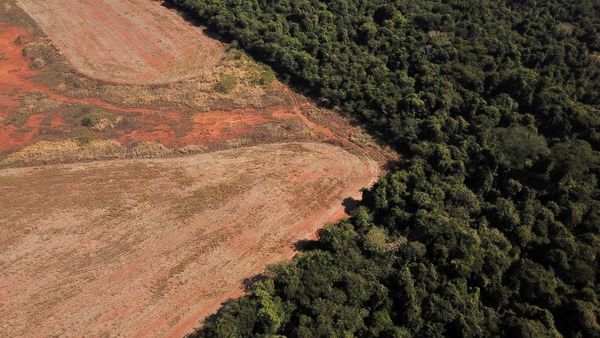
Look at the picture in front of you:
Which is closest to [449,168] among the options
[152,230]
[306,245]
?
[306,245]

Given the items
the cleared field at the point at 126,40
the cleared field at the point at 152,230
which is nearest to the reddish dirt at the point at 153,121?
the cleared field at the point at 152,230

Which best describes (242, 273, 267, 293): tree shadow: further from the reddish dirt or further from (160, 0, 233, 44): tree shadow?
(160, 0, 233, 44): tree shadow

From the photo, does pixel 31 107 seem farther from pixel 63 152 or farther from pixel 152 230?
pixel 152 230

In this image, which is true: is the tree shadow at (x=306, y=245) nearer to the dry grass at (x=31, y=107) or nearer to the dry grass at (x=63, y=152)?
the dry grass at (x=63, y=152)

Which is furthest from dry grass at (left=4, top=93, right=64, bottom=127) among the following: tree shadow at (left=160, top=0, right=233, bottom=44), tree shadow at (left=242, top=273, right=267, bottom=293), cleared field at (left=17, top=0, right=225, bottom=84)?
tree shadow at (left=242, top=273, right=267, bottom=293)

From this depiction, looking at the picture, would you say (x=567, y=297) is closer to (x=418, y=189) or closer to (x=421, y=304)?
(x=421, y=304)

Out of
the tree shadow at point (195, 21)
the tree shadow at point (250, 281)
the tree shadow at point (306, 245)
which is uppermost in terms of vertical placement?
the tree shadow at point (195, 21)
